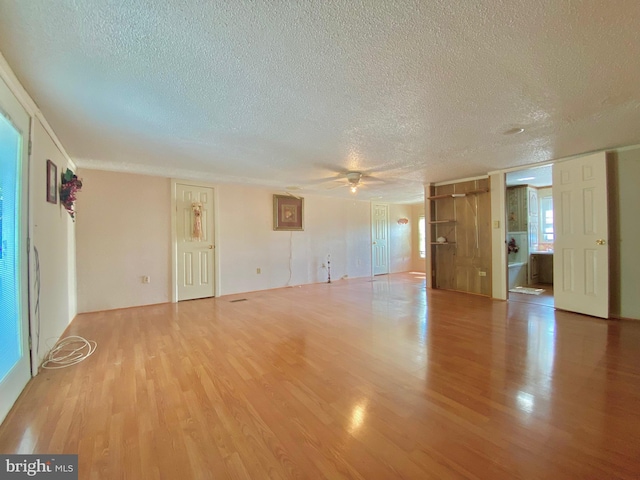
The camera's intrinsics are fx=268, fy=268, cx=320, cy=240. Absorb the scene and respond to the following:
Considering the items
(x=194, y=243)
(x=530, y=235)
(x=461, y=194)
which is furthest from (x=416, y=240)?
(x=194, y=243)

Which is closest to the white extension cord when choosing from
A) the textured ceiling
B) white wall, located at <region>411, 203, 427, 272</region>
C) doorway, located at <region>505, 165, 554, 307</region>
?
the textured ceiling

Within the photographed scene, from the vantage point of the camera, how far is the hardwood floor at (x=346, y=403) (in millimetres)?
1283

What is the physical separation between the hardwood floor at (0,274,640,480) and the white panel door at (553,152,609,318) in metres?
0.49

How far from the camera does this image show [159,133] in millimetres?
2748

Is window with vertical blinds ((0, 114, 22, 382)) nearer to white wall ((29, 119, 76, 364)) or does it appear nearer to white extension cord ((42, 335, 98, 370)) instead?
white wall ((29, 119, 76, 364))

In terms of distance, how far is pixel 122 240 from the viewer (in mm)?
4320

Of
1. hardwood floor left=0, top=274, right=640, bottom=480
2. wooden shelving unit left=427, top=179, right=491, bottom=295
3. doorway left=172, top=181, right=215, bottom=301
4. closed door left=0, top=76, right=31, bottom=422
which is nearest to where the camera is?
hardwood floor left=0, top=274, right=640, bottom=480

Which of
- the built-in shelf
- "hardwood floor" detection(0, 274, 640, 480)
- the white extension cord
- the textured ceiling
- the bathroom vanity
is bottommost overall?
"hardwood floor" detection(0, 274, 640, 480)

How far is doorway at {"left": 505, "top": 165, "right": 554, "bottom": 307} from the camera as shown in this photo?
571 cm

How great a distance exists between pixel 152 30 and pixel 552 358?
3.71 m

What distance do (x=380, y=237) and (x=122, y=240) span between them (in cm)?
619

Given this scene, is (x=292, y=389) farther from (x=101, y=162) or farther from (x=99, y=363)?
(x=101, y=162)

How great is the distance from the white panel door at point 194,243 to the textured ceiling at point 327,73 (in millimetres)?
1763

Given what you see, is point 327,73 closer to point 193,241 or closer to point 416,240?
point 193,241
